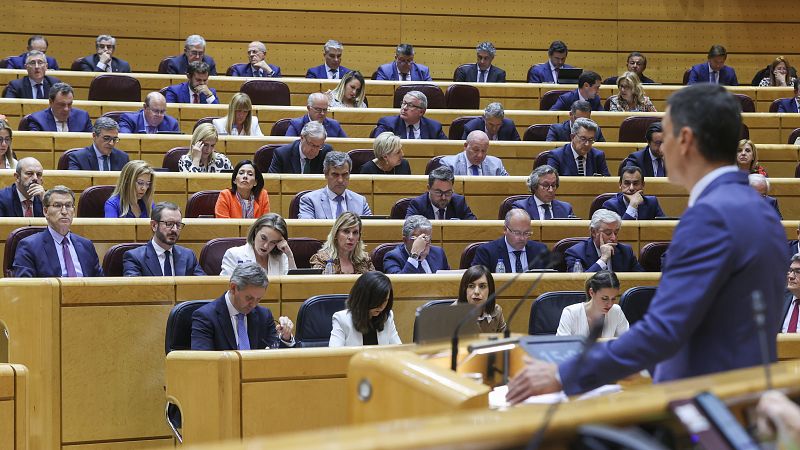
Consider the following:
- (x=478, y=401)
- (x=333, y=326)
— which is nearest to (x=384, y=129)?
(x=333, y=326)

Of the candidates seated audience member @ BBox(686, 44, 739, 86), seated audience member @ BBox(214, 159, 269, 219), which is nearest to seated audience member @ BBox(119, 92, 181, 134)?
seated audience member @ BBox(214, 159, 269, 219)

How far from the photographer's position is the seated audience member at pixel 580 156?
24.4 ft

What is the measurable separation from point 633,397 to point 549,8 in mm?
10224

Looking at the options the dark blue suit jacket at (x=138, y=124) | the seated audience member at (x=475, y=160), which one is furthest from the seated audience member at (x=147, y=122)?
the seated audience member at (x=475, y=160)

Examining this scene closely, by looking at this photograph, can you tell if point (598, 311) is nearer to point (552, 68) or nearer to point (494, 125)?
point (494, 125)

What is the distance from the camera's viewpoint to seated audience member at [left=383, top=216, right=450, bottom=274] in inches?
212

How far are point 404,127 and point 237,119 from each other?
4.22ft

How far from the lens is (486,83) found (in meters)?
9.60

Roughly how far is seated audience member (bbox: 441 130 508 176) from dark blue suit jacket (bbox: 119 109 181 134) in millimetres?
1997

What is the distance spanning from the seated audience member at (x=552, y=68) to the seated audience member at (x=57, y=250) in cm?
589

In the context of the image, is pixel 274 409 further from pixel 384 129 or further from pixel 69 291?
pixel 384 129

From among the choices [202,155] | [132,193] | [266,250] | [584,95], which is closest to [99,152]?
[202,155]

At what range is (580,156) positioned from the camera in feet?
24.7

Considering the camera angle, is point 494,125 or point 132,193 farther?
point 494,125
